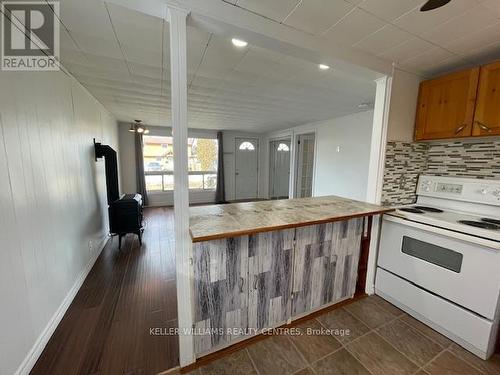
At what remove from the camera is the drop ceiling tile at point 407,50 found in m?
1.59

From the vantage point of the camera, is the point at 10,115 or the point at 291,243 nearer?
the point at 10,115

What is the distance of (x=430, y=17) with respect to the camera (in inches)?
51.2

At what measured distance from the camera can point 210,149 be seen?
6.83 m

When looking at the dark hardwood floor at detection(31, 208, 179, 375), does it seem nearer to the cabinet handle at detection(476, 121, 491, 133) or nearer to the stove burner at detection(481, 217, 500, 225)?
the stove burner at detection(481, 217, 500, 225)

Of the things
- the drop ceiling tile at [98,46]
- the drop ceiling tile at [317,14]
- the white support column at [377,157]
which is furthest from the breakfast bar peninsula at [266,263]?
the drop ceiling tile at [98,46]

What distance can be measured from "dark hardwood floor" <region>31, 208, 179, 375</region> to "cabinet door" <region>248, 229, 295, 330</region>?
677 mm

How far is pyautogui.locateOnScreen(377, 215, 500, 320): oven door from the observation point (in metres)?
1.44

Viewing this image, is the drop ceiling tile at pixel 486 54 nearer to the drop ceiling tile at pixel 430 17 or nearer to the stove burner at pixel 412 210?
the drop ceiling tile at pixel 430 17

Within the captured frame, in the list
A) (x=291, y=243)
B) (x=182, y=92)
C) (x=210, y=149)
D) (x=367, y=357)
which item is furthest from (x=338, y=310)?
(x=210, y=149)

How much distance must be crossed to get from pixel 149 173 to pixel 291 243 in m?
Result: 5.71

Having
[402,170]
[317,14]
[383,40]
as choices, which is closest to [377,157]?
[402,170]

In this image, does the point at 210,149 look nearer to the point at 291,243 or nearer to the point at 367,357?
the point at 291,243

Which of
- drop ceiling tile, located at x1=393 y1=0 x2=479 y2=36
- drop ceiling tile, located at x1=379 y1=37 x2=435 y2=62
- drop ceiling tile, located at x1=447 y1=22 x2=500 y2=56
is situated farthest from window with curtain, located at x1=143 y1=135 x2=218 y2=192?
drop ceiling tile, located at x1=447 y1=22 x2=500 y2=56

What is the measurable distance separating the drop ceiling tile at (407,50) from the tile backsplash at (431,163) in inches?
30.0
